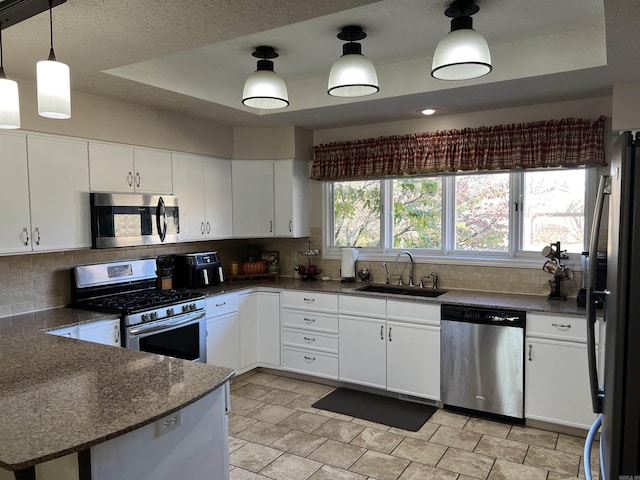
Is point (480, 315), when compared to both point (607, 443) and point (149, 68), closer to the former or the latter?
point (607, 443)

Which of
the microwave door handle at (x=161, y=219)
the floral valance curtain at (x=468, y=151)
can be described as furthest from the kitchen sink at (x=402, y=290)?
the microwave door handle at (x=161, y=219)

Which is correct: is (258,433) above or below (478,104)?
below

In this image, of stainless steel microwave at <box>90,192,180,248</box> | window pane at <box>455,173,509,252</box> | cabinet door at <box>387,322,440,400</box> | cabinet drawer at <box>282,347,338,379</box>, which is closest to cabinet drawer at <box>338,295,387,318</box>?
cabinet door at <box>387,322,440,400</box>

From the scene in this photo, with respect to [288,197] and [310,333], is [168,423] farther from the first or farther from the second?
[288,197]

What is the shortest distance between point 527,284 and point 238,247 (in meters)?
2.88

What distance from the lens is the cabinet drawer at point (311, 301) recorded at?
422 centimetres

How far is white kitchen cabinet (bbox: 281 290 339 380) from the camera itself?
13.9 feet

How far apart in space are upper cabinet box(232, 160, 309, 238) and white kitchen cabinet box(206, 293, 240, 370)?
78 centimetres

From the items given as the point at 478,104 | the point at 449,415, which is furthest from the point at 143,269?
the point at 478,104

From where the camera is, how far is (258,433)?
3387 millimetres

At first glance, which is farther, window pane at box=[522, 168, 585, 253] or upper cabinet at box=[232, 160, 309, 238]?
upper cabinet at box=[232, 160, 309, 238]

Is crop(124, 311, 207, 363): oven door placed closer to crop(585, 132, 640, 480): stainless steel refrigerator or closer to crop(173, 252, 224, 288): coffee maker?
crop(173, 252, 224, 288): coffee maker

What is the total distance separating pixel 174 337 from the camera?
367 cm

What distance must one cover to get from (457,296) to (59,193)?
303 cm
